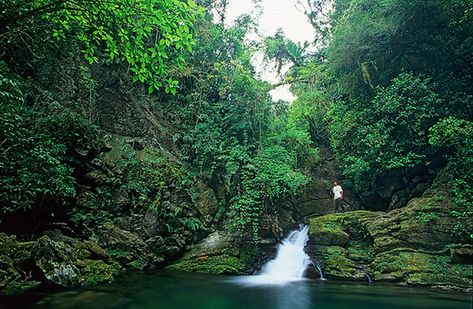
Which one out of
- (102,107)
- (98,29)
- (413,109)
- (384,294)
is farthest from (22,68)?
(413,109)

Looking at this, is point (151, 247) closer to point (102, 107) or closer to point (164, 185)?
point (164, 185)

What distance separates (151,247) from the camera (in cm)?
956

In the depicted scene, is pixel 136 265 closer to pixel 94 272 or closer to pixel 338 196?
pixel 94 272

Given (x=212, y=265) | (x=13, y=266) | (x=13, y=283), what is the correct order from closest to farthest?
(x=13, y=283) < (x=13, y=266) < (x=212, y=265)

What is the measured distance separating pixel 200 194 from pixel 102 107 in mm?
5434

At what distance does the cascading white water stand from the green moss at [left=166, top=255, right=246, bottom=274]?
0.77 m

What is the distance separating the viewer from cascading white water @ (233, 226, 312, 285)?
8.77 meters

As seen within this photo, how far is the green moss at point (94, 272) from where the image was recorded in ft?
21.2

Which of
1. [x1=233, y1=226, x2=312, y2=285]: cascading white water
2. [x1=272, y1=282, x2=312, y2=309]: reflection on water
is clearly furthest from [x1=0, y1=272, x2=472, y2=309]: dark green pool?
[x1=233, y1=226, x2=312, y2=285]: cascading white water

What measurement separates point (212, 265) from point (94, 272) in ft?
12.6

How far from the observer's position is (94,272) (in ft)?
22.1

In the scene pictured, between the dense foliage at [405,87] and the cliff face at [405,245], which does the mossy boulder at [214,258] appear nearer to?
the cliff face at [405,245]

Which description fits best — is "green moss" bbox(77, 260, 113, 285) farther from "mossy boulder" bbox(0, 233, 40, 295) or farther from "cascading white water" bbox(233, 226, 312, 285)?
"cascading white water" bbox(233, 226, 312, 285)

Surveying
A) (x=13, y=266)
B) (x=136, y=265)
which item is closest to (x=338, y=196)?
(x=136, y=265)
